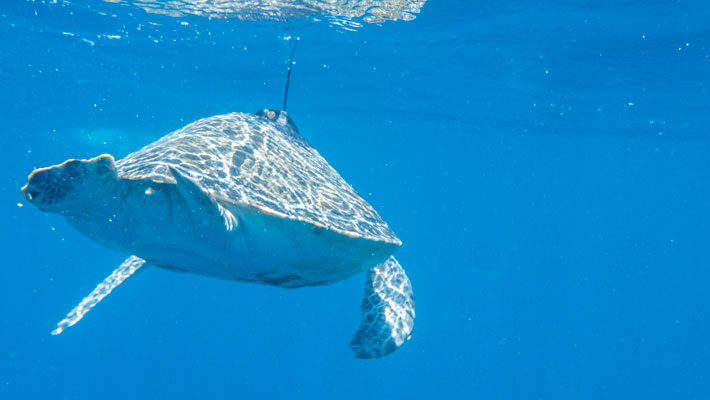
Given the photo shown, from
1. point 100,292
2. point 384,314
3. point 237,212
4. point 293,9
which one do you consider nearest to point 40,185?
point 237,212

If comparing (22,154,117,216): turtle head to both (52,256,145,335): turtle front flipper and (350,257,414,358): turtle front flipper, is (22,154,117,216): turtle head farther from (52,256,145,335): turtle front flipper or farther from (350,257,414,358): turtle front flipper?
(52,256,145,335): turtle front flipper

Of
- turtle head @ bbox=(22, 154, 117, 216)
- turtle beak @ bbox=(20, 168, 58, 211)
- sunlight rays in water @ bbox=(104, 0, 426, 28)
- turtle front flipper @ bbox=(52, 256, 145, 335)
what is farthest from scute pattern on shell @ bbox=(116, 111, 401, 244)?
sunlight rays in water @ bbox=(104, 0, 426, 28)

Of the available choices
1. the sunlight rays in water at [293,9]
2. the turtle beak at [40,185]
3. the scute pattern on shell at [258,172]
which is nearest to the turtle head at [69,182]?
the turtle beak at [40,185]

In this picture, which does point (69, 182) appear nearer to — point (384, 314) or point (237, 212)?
point (237, 212)

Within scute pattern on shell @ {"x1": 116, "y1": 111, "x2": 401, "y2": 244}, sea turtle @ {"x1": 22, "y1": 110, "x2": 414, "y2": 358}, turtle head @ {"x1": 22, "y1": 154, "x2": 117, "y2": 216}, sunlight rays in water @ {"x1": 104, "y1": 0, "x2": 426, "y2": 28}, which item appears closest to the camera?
turtle head @ {"x1": 22, "y1": 154, "x2": 117, "y2": 216}

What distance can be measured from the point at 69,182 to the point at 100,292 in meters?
4.63

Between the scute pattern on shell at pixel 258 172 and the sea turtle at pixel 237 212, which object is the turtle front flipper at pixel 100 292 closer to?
the sea turtle at pixel 237 212

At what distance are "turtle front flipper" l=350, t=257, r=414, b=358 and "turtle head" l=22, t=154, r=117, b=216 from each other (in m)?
3.37

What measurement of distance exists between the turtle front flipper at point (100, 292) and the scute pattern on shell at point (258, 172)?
2.82 metres

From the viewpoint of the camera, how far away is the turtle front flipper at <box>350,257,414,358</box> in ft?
18.1

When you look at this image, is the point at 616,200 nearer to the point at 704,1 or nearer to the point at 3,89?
the point at 704,1

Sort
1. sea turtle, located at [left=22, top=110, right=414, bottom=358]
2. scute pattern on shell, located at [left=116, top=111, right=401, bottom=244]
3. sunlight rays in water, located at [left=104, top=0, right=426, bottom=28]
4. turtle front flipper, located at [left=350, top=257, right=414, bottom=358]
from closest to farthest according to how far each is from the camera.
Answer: sea turtle, located at [left=22, top=110, right=414, bottom=358] < scute pattern on shell, located at [left=116, top=111, right=401, bottom=244] < turtle front flipper, located at [left=350, top=257, right=414, bottom=358] < sunlight rays in water, located at [left=104, top=0, right=426, bottom=28]

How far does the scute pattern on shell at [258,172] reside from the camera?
4.31 metres

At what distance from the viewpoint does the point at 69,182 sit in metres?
3.56
